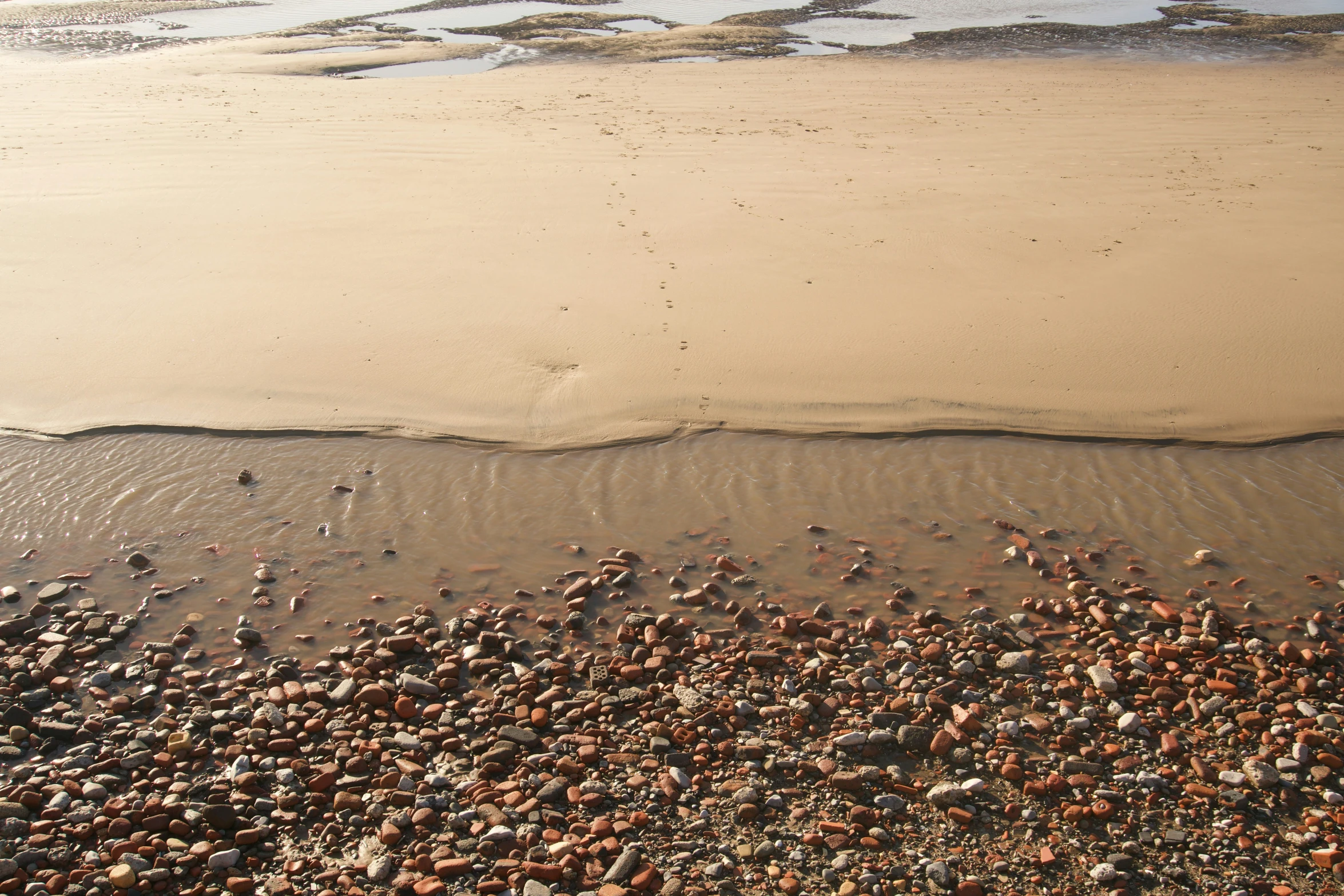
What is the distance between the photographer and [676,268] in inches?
287

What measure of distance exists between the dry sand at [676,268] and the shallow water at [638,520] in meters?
0.30

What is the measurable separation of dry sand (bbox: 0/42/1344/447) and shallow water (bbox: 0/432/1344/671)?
303 millimetres

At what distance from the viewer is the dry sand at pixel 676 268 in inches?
228

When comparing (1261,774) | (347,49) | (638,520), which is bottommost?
(1261,774)

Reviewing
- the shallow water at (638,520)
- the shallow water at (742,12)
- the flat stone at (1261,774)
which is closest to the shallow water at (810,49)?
the shallow water at (742,12)

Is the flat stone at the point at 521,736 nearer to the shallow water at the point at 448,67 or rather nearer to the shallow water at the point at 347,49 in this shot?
the shallow water at the point at 448,67

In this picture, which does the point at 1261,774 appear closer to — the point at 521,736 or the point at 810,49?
the point at 521,736

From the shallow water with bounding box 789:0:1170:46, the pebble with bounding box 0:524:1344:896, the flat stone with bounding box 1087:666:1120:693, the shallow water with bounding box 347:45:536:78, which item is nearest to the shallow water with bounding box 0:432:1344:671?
the pebble with bounding box 0:524:1344:896

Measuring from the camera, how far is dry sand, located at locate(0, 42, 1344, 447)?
228 inches

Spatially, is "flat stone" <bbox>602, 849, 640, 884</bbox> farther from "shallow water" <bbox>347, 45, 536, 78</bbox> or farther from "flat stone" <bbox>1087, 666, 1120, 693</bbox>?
"shallow water" <bbox>347, 45, 536, 78</bbox>

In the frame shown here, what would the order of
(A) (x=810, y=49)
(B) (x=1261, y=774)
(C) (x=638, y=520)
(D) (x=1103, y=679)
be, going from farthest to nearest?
(A) (x=810, y=49) → (C) (x=638, y=520) → (D) (x=1103, y=679) → (B) (x=1261, y=774)

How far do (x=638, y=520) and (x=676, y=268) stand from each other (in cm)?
303

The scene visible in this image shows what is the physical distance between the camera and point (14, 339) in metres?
6.36

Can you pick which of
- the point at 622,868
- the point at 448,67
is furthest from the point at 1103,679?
the point at 448,67
